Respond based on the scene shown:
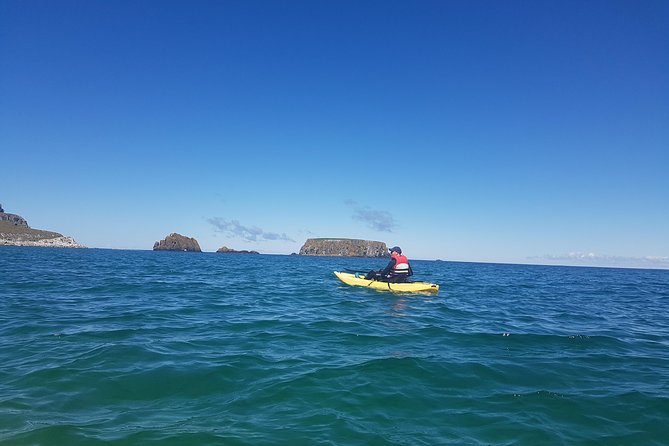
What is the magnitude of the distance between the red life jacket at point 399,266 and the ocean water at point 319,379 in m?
7.74

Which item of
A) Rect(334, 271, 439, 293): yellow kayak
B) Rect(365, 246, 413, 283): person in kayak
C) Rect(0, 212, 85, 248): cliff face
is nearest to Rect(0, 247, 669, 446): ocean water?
Rect(334, 271, 439, 293): yellow kayak

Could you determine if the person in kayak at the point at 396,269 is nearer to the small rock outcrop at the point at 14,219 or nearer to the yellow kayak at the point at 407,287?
the yellow kayak at the point at 407,287

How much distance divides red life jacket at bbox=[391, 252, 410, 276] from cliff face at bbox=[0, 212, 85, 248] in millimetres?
189205

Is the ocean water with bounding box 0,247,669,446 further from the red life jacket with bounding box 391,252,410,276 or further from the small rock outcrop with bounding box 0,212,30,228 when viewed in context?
→ the small rock outcrop with bounding box 0,212,30,228

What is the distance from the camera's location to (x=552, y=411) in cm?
606

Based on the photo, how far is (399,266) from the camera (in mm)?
21641

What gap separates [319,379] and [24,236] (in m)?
202

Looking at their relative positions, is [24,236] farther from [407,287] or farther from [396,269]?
[407,287]

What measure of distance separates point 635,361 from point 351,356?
7.39 meters

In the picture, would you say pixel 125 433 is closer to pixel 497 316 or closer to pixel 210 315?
pixel 210 315

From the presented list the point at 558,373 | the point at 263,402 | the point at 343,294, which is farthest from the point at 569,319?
the point at 263,402

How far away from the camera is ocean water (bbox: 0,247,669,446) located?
518cm

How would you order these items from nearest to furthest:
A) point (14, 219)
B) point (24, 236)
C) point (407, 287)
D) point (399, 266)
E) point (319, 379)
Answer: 1. point (319, 379)
2. point (407, 287)
3. point (399, 266)
4. point (24, 236)
5. point (14, 219)

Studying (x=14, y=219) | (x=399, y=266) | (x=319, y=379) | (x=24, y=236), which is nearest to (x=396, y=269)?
(x=399, y=266)
